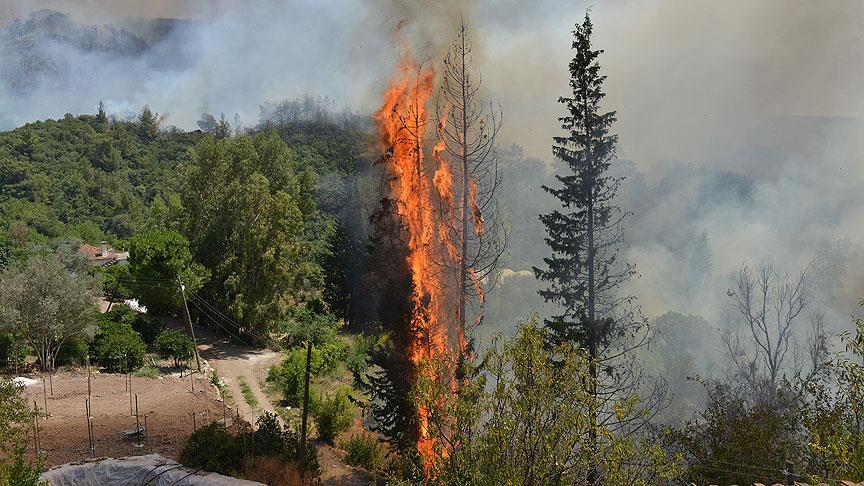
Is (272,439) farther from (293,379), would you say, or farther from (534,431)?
(534,431)

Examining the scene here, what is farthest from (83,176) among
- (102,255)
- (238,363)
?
(238,363)

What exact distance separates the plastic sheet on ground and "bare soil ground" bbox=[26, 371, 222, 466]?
3503 mm

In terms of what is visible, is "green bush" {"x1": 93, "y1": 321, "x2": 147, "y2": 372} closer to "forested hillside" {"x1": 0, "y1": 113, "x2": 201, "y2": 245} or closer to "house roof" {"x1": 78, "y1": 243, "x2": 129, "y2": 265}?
"house roof" {"x1": 78, "y1": 243, "x2": 129, "y2": 265}

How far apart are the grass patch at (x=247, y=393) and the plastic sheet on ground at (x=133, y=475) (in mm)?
12070

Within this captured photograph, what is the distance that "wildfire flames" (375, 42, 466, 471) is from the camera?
800 inches

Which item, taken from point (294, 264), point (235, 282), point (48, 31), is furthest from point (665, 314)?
point (48, 31)

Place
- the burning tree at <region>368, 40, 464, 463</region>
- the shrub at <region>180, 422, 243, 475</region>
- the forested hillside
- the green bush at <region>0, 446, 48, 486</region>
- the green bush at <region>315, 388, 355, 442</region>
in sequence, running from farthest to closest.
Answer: the forested hillside → the green bush at <region>315, 388, 355, 442</region> → the burning tree at <region>368, 40, 464, 463</region> → the shrub at <region>180, 422, 243, 475</region> → the green bush at <region>0, 446, 48, 486</region>

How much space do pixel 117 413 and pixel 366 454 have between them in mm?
9567

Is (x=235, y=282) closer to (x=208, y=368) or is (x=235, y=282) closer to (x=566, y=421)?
(x=208, y=368)

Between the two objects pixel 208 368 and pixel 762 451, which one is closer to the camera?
pixel 762 451

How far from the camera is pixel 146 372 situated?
30938 mm

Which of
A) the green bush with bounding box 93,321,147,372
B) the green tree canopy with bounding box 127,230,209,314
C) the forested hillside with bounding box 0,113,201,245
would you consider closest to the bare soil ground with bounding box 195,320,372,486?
the green tree canopy with bounding box 127,230,209,314

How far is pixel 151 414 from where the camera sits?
25.6 metres

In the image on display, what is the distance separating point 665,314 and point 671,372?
4.47 m
